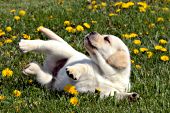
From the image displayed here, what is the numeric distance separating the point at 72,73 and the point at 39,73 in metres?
0.91

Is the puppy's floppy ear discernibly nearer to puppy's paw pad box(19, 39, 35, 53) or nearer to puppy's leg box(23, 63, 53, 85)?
puppy's leg box(23, 63, 53, 85)

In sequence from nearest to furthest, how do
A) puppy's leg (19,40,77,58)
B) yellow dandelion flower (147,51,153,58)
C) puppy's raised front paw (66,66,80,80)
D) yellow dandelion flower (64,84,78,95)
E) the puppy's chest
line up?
1. puppy's raised front paw (66,66,80,80)
2. yellow dandelion flower (64,84,78,95)
3. puppy's leg (19,40,77,58)
4. the puppy's chest
5. yellow dandelion flower (147,51,153,58)

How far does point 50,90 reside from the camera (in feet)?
17.8

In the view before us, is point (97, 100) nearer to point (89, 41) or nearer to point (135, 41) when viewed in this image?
point (89, 41)

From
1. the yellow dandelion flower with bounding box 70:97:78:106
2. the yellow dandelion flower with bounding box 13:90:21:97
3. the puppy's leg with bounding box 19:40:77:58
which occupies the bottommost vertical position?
the yellow dandelion flower with bounding box 13:90:21:97

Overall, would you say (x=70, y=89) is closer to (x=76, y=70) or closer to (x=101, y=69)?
(x=76, y=70)

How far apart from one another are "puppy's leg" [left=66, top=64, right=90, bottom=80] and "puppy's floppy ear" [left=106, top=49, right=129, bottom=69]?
283 millimetres

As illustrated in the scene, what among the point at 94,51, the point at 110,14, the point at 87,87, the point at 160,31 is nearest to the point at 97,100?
the point at 87,87

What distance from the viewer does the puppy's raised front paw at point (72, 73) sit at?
4.72m

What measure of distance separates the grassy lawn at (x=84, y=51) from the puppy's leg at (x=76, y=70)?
28 centimetres

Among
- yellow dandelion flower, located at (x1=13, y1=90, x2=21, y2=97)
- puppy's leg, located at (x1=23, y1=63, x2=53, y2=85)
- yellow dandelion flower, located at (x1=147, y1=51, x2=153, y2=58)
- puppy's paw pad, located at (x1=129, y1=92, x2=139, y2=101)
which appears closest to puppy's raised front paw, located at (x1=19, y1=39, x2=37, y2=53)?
puppy's leg, located at (x1=23, y1=63, x2=53, y2=85)

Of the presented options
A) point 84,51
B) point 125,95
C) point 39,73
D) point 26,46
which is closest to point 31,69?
point 39,73

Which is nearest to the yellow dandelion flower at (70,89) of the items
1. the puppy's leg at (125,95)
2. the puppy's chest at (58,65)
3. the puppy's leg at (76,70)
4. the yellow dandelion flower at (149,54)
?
the puppy's leg at (76,70)

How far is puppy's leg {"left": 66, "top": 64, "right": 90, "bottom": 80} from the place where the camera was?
4.73 m
